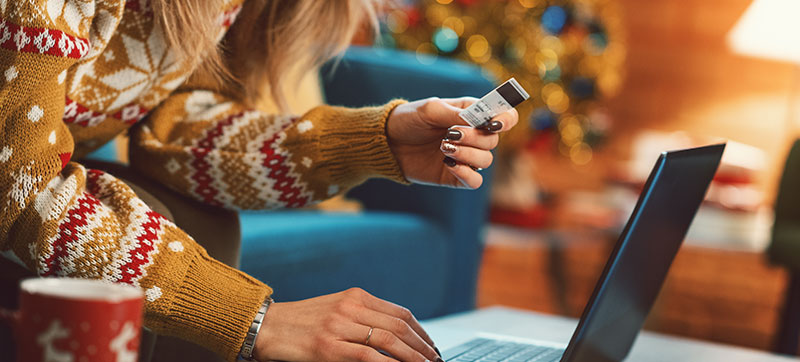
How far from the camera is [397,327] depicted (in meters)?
0.56

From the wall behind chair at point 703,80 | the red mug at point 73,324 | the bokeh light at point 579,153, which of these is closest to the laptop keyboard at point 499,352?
the red mug at point 73,324

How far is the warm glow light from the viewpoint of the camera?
3.10 metres

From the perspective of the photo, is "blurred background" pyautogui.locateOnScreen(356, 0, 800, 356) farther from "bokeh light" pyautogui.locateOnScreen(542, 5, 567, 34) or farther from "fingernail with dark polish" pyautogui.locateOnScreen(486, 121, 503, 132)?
"fingernail with dark polish" pyautogui.locateOnScreen(486, 121, 503, 132)

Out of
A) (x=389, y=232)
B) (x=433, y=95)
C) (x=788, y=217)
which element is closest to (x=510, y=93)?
(x=389, y=232)

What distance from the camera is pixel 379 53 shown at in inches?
65.7

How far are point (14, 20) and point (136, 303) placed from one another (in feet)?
1.00

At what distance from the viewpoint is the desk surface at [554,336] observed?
2.59 ft

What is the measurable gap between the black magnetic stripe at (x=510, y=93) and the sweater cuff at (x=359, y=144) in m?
0.18

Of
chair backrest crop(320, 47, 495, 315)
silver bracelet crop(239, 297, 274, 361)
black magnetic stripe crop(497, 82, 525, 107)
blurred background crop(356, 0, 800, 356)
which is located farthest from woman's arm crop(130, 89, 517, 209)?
blurred background crop(356, 0, 800, 356)

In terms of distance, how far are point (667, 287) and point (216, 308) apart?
6.31ft

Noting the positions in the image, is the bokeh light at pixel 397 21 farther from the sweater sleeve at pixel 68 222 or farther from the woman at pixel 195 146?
the sweater sleeve at pixel 68 222

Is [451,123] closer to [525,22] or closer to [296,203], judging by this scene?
[296,203]

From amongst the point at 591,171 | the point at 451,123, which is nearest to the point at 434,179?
the point at 451,123

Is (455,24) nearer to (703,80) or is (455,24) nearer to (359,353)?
(703,80)
